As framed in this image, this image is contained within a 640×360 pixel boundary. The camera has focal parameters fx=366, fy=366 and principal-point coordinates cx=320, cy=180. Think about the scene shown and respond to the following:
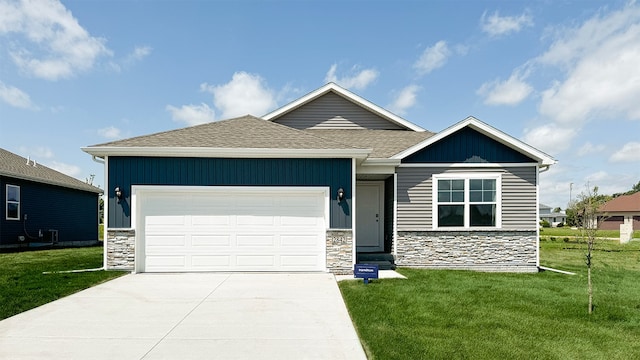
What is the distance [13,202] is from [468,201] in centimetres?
1826

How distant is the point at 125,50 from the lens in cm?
1016

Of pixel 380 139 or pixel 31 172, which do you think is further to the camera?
pixel 31 172

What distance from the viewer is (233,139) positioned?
973 cm

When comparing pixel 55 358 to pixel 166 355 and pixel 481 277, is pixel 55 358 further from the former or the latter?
pixel 481 277

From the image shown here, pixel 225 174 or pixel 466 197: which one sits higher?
pixel 225 174

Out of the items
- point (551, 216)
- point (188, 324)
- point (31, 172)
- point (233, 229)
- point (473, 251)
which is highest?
A: point (31, 172)

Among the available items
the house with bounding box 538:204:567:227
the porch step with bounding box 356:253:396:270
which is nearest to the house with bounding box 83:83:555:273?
the porch step with bounding box 356:253:396:270

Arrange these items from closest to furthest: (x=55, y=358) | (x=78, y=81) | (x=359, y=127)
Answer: (x=55, y=358), (x=78, y=81), (x=359, y=127)

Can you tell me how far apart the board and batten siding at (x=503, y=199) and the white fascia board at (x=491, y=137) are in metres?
0.39

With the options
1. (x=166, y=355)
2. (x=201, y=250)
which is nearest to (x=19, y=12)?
(x=201, y=250)

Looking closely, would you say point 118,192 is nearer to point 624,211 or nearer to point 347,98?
point 347,98

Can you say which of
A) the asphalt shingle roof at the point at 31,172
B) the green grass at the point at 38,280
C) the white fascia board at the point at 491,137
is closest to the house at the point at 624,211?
the white fascia board at the point at 491,137

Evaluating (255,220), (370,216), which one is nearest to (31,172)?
(255,220)

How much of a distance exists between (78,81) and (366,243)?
413 inches
